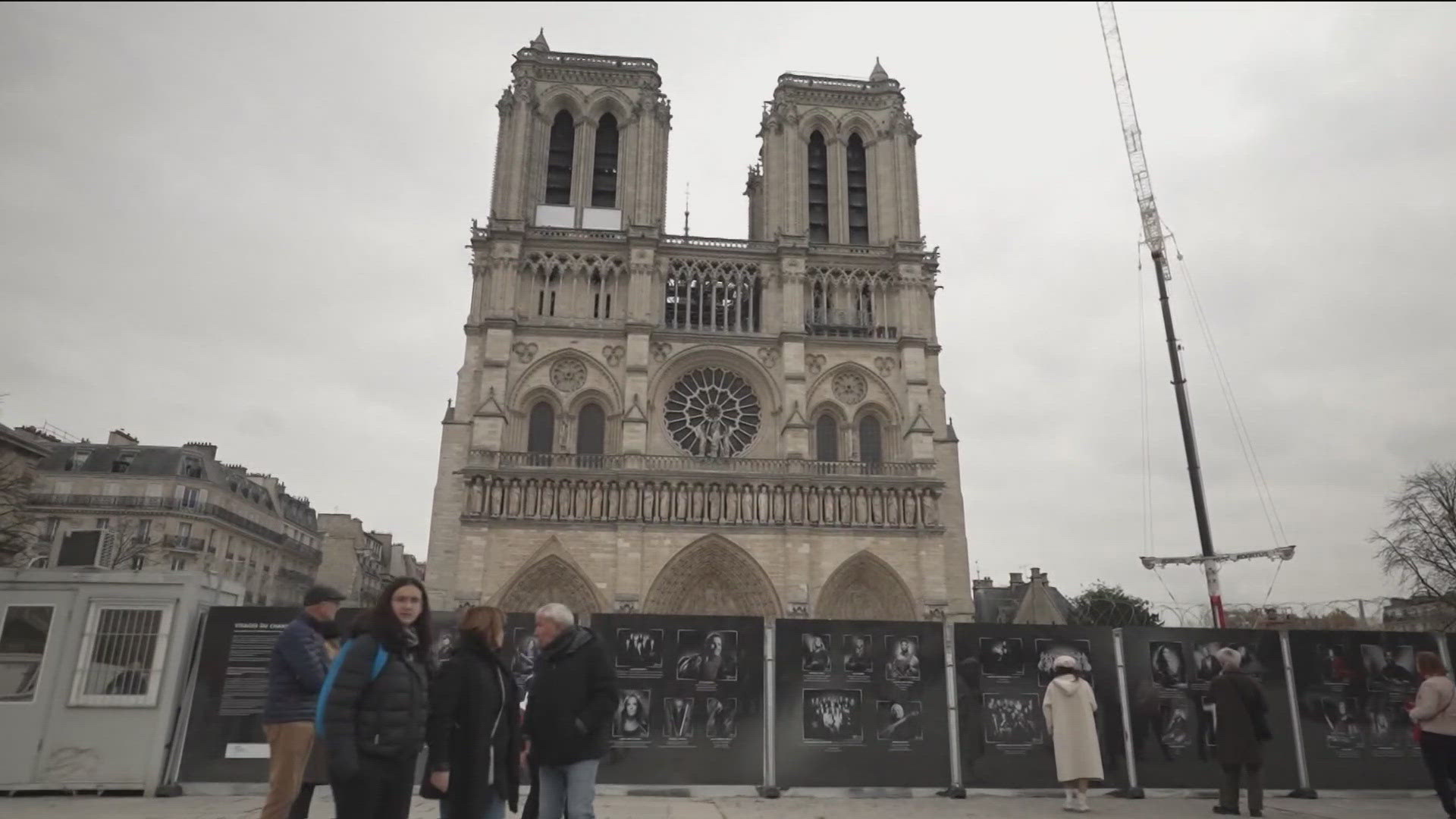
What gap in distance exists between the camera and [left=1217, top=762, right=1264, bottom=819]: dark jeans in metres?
6.94

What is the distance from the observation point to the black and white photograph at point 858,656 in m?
8.16

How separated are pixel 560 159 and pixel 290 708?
2706 centimetres

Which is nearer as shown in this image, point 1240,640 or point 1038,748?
point 1038,748

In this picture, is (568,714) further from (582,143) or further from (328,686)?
(582,143)

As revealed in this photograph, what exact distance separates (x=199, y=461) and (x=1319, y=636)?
110 feet

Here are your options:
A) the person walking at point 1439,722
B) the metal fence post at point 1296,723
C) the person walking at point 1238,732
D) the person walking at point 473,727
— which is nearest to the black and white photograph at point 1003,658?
the person walking at point 1238,732

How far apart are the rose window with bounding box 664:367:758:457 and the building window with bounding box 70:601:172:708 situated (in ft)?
62.3

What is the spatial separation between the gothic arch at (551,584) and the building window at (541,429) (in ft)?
11.1

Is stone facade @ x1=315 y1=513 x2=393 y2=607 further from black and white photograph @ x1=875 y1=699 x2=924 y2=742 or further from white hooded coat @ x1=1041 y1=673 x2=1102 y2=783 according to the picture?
white hooded coat @ x1=1041 y1=673 x2=1102 y2=783

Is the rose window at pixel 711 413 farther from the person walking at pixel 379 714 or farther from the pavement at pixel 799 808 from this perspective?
the person walking at pixel 379 714

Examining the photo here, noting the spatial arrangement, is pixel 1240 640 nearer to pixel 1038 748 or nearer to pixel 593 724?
pixel 1038 748

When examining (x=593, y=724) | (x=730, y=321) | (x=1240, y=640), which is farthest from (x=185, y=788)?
(x=730, y=321)

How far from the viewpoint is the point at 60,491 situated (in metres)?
28.9

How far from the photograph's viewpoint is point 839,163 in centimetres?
3019
